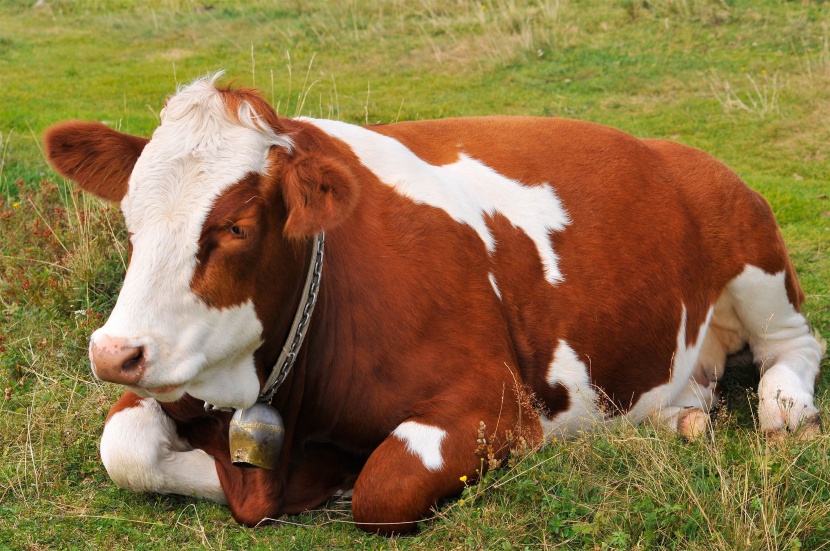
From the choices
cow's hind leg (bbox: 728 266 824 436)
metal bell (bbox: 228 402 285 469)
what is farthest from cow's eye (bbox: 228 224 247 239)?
cow's hind leg (bbox: 728 266 824 436)

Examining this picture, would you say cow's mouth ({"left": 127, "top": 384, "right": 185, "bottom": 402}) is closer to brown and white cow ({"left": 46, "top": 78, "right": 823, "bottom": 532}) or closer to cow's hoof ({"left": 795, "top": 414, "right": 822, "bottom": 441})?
brown and white cow ({"left": 46, "top": 78, "right": 823, "bottom": 532})

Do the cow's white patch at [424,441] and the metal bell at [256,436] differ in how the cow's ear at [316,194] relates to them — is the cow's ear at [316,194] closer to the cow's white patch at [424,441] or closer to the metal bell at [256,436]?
the metal bell at [256,436]

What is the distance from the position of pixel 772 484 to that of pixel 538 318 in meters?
1.26

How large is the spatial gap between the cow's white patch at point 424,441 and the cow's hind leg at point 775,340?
1844 millimetres

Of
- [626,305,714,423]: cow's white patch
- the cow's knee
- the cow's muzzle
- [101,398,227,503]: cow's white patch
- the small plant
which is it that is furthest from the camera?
the small plant

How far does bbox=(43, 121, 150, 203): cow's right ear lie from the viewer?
12.8 feet

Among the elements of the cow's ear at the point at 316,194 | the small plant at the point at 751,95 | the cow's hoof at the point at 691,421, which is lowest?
the small plant at the point at 751,95

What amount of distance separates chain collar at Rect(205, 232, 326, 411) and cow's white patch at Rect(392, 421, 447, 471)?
1.65 feet

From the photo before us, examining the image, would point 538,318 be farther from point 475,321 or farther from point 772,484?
point 772,484

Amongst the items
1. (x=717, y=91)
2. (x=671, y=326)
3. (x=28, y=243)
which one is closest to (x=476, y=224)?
(x=671, y=326)

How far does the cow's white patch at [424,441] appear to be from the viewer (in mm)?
3986

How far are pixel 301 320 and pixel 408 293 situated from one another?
0.46 metres

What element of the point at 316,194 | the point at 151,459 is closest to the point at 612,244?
the point at 316,194

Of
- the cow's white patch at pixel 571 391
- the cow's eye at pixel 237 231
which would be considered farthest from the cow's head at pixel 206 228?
the cow's white patch at pixel 571 391
